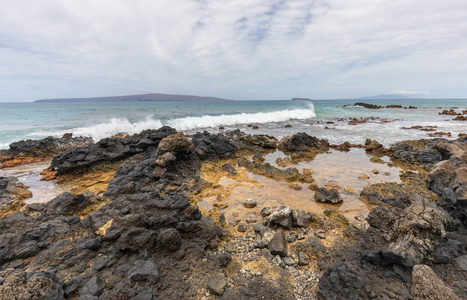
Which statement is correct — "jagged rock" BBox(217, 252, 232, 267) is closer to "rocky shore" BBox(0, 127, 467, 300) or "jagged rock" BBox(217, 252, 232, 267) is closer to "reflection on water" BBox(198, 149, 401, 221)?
"rocky shore" BBox(0, 127, 467, 300)

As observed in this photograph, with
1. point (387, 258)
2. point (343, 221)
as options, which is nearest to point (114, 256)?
point (387, 258)

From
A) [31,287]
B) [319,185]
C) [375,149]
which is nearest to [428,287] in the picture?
[31,287]

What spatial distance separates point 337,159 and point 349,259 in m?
9.57

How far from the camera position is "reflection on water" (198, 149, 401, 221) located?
23.6ft

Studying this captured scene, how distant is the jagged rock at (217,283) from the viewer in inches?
155

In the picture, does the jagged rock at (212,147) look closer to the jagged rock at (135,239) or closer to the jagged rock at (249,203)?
the jagged rock at (249,203)

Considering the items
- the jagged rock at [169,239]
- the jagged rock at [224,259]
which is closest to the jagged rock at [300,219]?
the jagged rock at [224,259]

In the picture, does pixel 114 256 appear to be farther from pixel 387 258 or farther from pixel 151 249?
pixel 387 258

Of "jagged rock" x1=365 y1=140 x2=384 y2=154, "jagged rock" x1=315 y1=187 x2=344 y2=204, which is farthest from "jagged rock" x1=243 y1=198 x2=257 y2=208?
"jagged rock" x1=365 y1=140 x2=384 y2=154

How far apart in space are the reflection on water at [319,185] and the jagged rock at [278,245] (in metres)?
1.52

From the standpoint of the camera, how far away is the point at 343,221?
6312 mm

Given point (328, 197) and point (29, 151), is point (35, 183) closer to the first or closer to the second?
point (29, 151)

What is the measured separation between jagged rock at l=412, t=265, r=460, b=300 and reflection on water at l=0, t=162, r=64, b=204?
37.7 feet

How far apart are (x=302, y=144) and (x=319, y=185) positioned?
A: 6.42 metres
